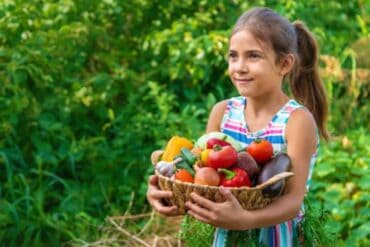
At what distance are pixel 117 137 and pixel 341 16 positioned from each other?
5.92 feet

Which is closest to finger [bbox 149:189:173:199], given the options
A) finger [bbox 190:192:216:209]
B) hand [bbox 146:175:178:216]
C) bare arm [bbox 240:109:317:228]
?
hand [bbox 146:175:178:216]

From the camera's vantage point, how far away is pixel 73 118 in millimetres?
5828

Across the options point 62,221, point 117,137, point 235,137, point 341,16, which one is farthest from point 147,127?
point 235,137

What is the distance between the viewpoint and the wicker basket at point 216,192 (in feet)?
9.46

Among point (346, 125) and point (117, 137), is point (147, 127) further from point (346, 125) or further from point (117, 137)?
point (346, 125)

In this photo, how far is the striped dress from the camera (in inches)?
125

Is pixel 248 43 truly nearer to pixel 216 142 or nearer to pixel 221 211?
pixel 216 142

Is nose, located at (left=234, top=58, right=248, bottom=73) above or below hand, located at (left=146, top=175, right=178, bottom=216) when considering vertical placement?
above

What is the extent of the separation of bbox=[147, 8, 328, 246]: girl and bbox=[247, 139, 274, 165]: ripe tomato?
0.30 ft

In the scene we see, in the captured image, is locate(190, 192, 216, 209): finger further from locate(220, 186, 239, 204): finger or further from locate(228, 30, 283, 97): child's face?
locate(228, 30, 283, 97): child's face

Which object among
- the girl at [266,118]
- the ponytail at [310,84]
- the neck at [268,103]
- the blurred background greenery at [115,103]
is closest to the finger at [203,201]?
the girl at [266,118]

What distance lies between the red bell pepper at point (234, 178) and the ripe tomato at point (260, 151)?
9 cm

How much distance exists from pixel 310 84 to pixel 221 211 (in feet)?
2.61

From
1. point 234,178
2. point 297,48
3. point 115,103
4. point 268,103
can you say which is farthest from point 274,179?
point 115,103
